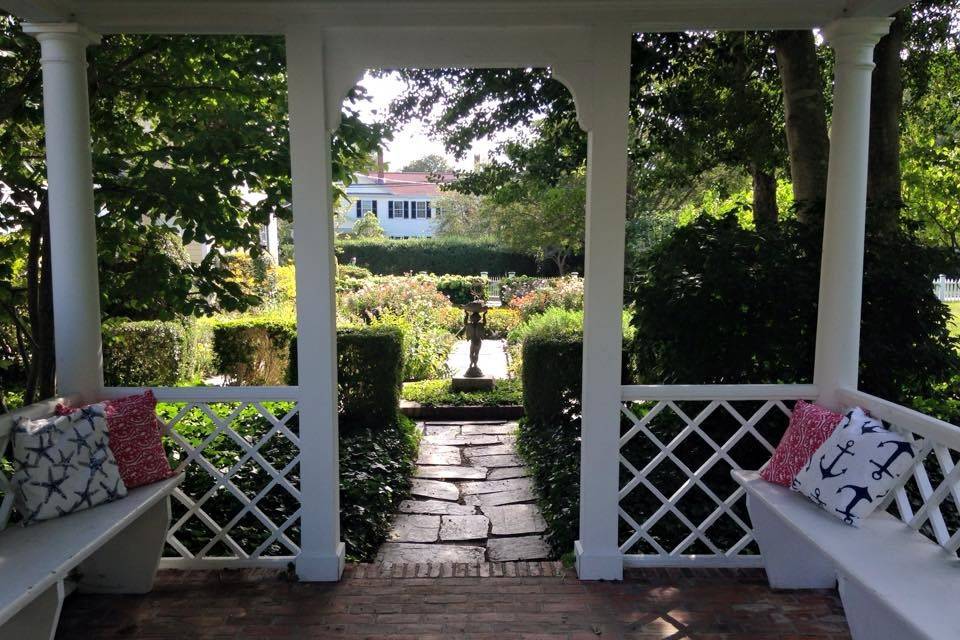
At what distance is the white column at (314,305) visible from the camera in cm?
308

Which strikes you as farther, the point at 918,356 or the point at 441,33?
the point at 918,356

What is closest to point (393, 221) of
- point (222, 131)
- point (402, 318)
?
point (402, 318)

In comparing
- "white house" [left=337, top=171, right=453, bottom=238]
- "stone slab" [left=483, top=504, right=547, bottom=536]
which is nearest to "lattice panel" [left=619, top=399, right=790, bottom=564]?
"stone slab" [left=483, top=504, right=547, bottom=536]

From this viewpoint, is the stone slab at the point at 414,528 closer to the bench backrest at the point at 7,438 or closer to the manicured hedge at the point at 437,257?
the bench backrest at the point at 7,438

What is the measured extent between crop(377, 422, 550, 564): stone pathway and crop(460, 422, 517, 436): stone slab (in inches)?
9.4

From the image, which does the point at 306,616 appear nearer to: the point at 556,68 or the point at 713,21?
the point at 556,68

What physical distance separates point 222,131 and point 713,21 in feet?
9.08

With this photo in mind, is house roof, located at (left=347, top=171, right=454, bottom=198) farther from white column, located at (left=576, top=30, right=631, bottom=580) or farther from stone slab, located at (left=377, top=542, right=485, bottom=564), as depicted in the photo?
white column, located at (left=576, top=30, right=631, bottom=580)

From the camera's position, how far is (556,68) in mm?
3146

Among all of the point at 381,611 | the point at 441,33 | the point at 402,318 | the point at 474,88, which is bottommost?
the point at 381,611

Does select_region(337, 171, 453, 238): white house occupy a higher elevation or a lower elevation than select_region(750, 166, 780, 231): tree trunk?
higher

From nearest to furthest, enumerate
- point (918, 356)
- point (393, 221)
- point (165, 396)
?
point (165, 396) < point (918, 356) < point (393, 221)

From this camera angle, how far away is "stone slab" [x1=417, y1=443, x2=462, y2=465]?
583cm

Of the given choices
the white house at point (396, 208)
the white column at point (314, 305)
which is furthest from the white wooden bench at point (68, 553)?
Result: the white house at point (396, 208)
